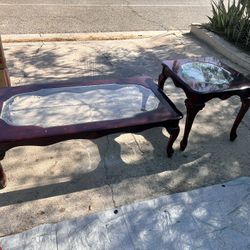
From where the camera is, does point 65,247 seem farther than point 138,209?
No

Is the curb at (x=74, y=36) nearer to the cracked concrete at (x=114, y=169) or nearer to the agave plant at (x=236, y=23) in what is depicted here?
the agave plant at (x=236, y=23)

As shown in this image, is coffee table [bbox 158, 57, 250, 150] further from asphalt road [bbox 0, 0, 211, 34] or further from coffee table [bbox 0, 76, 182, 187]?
asphalt road [bbox 0, 0, 211, 34]

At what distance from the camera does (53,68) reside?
4738mm

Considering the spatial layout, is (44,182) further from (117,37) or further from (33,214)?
(117,37)

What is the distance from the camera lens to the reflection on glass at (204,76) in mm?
2900

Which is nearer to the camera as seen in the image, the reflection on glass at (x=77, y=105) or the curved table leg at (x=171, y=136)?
the reflection on glass at (x=77, y=105)

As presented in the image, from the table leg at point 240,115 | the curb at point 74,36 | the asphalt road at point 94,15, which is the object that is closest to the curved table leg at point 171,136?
the table leg at point 240,115

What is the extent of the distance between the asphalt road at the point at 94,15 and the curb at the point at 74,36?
34 centimetres

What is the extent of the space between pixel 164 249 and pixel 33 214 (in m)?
1.02

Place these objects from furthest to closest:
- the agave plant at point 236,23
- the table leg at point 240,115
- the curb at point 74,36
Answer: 1. the curb at point 74,36
2. the agave plant at point 236,23
3. the table leg at point 240,115

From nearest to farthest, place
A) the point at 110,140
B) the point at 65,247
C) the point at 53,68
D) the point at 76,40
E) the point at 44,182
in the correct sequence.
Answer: the point at 65,247, the point at 44,182, the point at 110,140, the point at 53,68, the point at 76,40

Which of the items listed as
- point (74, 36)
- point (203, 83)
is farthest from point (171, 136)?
point (74, 36)

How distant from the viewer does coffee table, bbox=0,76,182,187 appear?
2.42 m

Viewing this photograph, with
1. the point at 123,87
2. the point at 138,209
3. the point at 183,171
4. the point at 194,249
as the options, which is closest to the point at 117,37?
the point at 123,87
